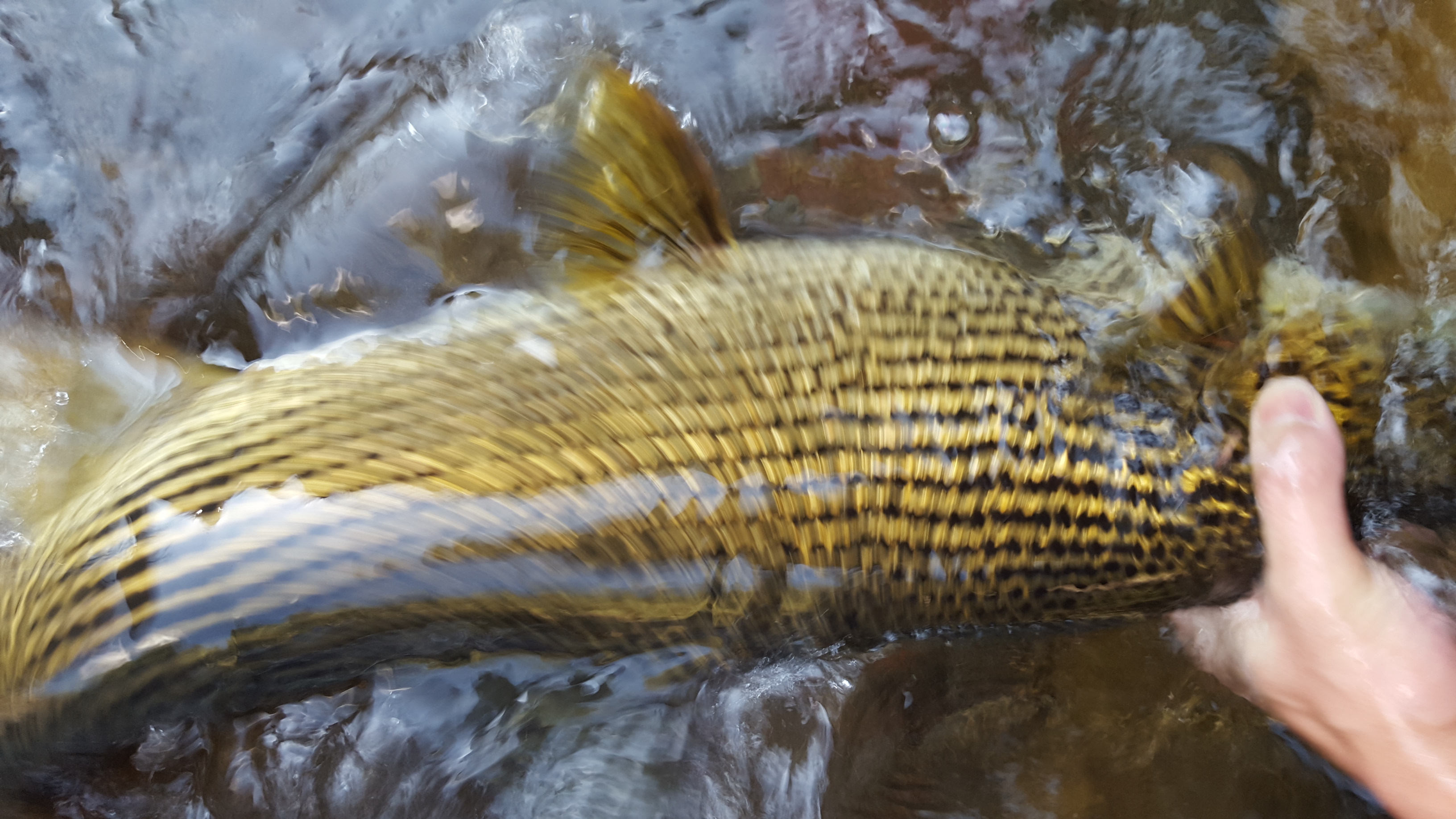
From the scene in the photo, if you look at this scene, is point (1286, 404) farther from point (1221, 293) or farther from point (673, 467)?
point (673, 467)

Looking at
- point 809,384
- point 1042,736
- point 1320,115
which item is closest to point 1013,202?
point 1320,115

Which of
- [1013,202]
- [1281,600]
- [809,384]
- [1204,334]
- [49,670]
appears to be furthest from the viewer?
[1013,202]

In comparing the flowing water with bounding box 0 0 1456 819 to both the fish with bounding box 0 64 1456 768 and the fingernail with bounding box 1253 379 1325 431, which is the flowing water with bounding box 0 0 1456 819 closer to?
the fish with bounding box 0 64 1456 768

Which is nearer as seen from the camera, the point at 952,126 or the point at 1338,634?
the point at 1338,634

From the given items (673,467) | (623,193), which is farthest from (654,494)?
(623,193)

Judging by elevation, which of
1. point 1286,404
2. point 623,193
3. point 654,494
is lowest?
point 654,494

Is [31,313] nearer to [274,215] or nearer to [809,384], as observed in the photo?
[274,215]

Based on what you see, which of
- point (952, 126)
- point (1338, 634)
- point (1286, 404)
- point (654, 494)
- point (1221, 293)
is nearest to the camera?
point (654, 494)
